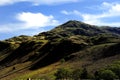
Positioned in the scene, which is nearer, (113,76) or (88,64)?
(113,76)

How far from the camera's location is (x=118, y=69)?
121062mm

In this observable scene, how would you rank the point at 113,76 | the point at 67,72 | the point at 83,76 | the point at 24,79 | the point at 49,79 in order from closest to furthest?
the point at 113,76 → the point at 83,76 → the point at 67,72 → the point at 49,79 → the point at 24,79

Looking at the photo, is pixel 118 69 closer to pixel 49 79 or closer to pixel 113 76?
pixel 113 76

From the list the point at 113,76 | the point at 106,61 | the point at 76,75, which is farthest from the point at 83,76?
the point at 106,61

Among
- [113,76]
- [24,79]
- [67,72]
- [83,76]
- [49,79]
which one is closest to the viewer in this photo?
[113,76]

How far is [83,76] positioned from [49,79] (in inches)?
1172

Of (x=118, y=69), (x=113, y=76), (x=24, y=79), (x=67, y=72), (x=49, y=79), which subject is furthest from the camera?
(x=24, y=79)

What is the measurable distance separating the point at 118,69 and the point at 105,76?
1351 cm

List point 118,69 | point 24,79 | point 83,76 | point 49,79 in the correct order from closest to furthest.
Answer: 1. point 118,69
2. point 83,76
3. point 49,79
4. point 24,79

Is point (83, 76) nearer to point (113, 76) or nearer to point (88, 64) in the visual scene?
point (113, 76)

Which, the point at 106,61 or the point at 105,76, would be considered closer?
the point at 105,76

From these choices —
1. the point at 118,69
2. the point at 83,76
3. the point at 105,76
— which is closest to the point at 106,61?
the point at 83,76

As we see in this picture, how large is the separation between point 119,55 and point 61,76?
6521cm

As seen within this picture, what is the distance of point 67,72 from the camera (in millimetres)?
145500
